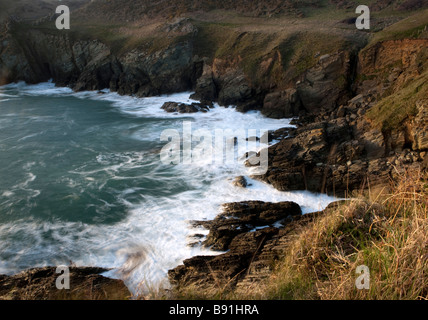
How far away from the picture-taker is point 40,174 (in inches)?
572

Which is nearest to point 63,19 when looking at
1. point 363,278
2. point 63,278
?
point 63,278

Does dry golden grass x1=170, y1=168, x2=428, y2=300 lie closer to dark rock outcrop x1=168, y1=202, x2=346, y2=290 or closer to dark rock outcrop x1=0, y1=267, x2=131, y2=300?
dark rock outcrop x1=168, y1=202, x2=346, y2=290

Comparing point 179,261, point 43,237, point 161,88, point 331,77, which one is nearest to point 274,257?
point 179,261

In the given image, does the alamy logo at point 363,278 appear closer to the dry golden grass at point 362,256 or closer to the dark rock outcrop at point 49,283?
the dry golden grass at point 362,256

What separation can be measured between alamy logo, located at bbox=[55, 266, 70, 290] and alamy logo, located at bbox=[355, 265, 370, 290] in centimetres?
571

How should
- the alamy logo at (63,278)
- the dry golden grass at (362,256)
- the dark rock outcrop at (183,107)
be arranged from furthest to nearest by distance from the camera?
1. the dark rock outcrop at (183,107)
2. the alamy logo at (63,278)
3. the dry golden grass at (362,256)

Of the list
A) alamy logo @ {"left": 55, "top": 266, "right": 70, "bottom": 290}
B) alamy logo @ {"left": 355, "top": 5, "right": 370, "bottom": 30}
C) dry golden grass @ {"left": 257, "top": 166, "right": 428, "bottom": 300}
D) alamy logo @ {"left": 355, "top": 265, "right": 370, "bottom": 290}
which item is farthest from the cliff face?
alamy logo @ {"left": 355, "top": 265, "right": 370, "bottom": 290}

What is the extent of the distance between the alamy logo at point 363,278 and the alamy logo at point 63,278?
5.71 metres

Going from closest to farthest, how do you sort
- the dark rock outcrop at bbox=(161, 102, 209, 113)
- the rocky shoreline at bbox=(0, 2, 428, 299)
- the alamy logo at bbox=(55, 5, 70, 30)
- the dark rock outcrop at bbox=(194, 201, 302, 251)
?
the rocky shoreline at bbox=(0, 2, 428, 299), the dark rock outcrop at bbox=(194, 201, 302, 251), the dark rock outcrop at bbox=(161, 102, 209, 113), the alamy logo at bbox=(55, 5, 70, 30)

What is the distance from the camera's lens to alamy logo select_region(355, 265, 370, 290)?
346 cm

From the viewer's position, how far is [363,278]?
3578 mm

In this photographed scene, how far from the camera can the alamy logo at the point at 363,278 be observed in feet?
11.4

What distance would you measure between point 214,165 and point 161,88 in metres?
16.8

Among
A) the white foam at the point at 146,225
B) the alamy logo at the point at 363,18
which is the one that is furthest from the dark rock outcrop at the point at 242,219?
the alamy logo at the point at 363,18
